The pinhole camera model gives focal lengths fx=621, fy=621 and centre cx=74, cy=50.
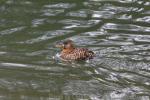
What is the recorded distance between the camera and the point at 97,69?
12.9 metres

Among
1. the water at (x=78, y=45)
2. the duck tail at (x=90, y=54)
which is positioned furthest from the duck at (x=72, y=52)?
the water at (x=78, y=45)

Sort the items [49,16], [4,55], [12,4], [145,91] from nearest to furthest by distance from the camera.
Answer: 1. [145,91]
2. [4,55]
3. [49,16]
4. [12,4]

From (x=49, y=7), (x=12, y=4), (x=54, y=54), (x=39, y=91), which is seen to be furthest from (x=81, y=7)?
(x=39, y=91)

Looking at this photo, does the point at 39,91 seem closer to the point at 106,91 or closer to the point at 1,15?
the point at 106,91

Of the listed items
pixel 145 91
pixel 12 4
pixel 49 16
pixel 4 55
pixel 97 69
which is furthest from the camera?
pixel 12 4

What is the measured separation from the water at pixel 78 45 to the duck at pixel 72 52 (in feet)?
0.56

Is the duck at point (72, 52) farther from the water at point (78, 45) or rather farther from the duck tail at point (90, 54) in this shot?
the water at point (78, 45)

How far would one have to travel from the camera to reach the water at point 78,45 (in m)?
11.8

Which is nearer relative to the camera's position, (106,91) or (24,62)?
(106,91)

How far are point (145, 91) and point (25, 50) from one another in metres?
3.90

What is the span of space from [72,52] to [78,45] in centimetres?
89

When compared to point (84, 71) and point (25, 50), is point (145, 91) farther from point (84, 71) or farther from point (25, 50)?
point (25, 50)

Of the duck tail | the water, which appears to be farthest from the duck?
the water

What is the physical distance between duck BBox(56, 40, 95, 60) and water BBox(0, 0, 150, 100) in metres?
0.17
